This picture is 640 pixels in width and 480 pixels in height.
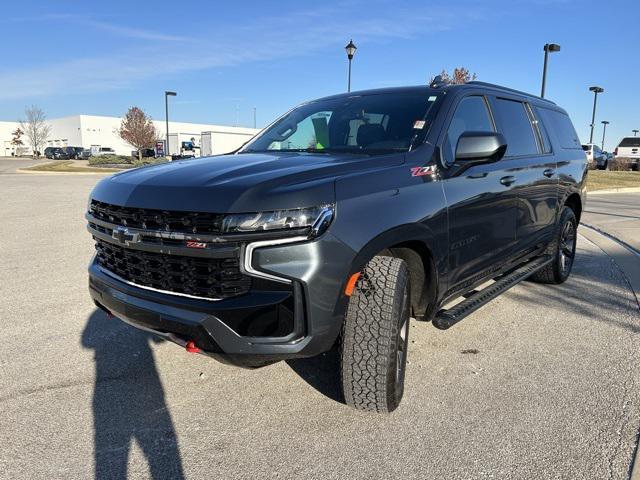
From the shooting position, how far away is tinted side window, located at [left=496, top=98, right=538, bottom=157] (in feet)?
14.1

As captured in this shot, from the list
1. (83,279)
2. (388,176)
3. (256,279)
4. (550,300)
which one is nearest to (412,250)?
(388,176)

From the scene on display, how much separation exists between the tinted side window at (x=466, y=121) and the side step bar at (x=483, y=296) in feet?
3.38

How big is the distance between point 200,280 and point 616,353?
3.22 meters

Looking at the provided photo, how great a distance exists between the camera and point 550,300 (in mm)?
5223

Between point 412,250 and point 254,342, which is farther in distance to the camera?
point 412,250

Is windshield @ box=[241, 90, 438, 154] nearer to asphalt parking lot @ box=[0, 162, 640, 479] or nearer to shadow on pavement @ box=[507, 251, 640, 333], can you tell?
asphalt parking lot @ box=[0, 162, 640, 479]

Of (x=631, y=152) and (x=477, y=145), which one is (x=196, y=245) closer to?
(x=477, y=145)

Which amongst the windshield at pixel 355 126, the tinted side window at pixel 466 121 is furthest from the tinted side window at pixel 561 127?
the windshield at pixel 355 126

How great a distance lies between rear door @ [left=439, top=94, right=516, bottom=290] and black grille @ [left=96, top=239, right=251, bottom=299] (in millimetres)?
1561

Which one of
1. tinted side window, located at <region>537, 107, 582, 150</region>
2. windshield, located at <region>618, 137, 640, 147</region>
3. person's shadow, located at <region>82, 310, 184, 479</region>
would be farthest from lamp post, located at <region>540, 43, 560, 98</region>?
windshield, located at <region>618, 137, 640, 147</region>

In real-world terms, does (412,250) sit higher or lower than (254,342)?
higher

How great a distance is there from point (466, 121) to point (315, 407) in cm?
230

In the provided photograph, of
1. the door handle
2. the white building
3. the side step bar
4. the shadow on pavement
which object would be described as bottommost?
the shadow on pavement

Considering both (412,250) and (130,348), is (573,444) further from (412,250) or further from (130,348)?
(130,348)
